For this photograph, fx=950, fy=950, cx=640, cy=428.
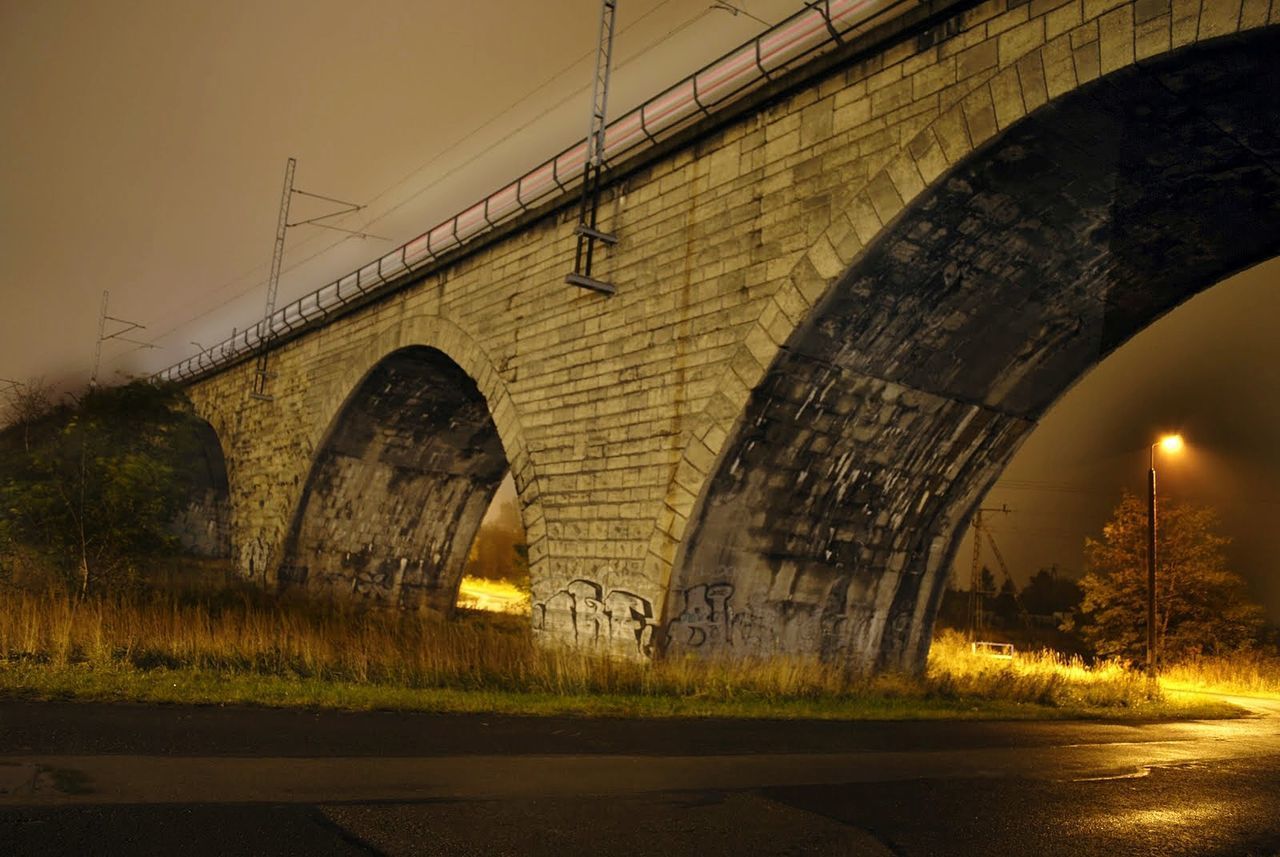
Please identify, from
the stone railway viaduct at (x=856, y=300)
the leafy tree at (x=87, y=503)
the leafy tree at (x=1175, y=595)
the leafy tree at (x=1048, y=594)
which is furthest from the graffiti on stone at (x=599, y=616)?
the leafy tree at (x=1048, y=594)

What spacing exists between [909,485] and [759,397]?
148 inches

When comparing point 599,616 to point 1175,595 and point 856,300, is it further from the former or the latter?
point 1175,595

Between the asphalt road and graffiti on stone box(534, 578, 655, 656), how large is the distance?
3.60 m

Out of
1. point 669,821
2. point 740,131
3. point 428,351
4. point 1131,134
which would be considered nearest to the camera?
point 669,821

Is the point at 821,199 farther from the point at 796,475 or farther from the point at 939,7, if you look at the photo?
the point at 796,475

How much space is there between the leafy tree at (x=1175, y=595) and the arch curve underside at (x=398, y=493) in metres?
18.4

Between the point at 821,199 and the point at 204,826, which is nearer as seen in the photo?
the point at 204,826

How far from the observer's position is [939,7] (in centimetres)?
942

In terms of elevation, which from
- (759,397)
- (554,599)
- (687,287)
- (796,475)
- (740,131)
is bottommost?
(554,599)

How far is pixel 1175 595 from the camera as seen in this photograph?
2766 centimetres

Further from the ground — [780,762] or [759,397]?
[759,397]

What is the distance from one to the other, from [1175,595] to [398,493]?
73.0 ft

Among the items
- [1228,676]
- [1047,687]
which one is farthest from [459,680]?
[1228,676]

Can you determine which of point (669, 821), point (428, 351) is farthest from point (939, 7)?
point (428, 351)
